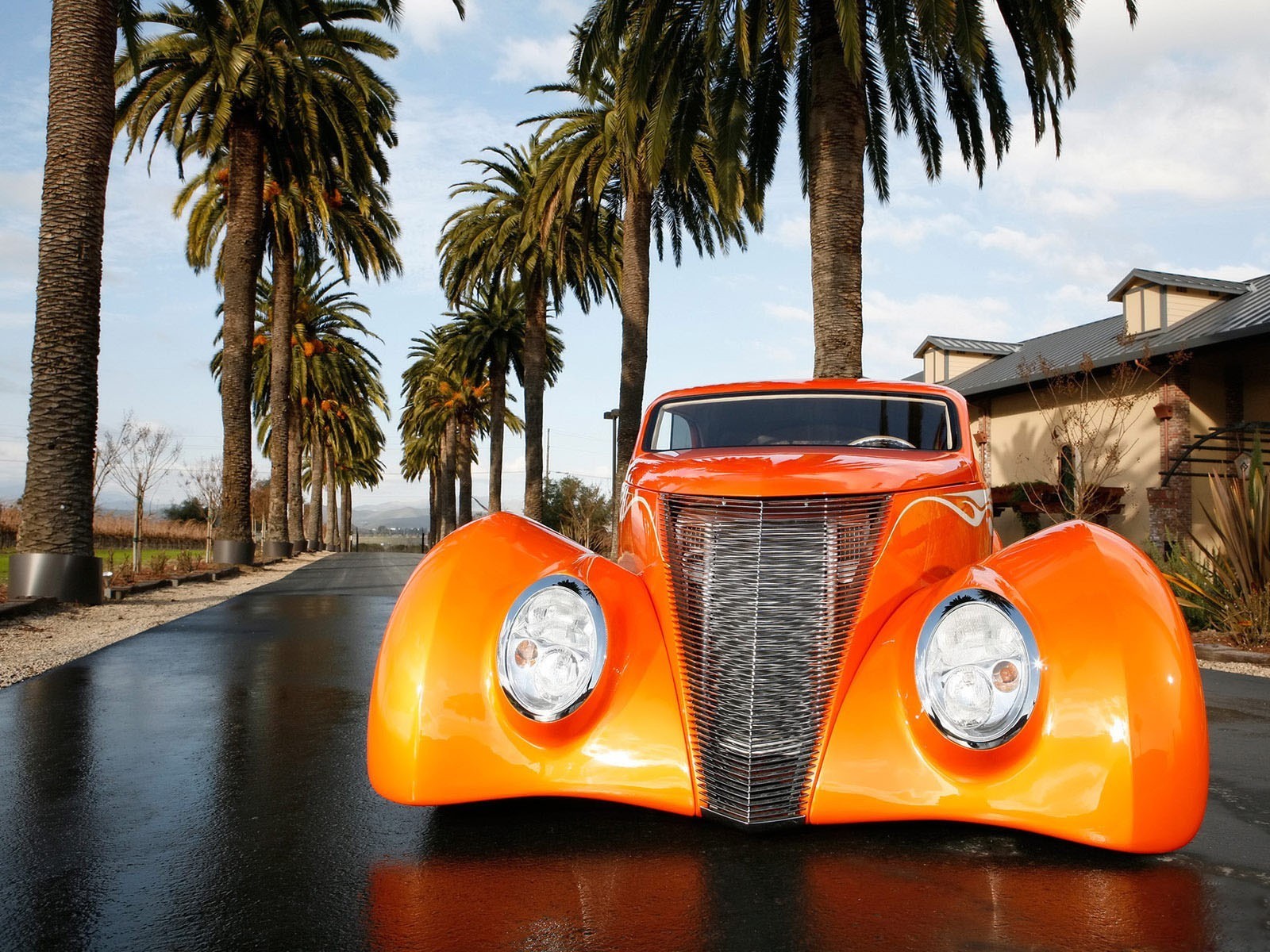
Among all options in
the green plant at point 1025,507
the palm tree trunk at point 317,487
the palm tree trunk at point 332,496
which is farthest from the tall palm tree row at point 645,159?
the palm tree trunk at point 332,496

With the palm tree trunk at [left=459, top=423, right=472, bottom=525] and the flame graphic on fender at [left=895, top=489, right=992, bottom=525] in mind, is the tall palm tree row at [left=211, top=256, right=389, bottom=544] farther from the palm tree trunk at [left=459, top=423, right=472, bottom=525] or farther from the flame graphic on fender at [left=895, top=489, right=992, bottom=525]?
the flame graphic on fender at [left=895, top=489, right=992, bottom=525]

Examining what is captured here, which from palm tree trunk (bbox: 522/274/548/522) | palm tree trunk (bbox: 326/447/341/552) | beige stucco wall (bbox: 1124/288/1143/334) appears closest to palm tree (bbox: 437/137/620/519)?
palm tree trunk (bbox: 522/274/548/522)

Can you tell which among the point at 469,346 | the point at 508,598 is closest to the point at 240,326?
the point at 469,346

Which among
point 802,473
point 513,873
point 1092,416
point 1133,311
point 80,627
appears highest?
point 1133,311

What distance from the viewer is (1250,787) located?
4.05 m

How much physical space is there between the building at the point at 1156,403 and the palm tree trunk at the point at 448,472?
2892 centimetres

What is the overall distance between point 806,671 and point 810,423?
5.99 ft

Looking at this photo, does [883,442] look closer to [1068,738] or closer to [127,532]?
[1068,738]

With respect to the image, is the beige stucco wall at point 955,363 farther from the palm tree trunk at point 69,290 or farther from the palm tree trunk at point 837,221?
the palm tree trunk at point 69,290

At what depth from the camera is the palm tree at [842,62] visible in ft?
36.0

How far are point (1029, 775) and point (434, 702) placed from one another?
6.00ft

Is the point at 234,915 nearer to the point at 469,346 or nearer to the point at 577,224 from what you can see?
the point at 577,224

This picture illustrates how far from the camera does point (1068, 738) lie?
9.41 feet

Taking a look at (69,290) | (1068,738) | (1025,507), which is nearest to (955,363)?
(1025,507)
